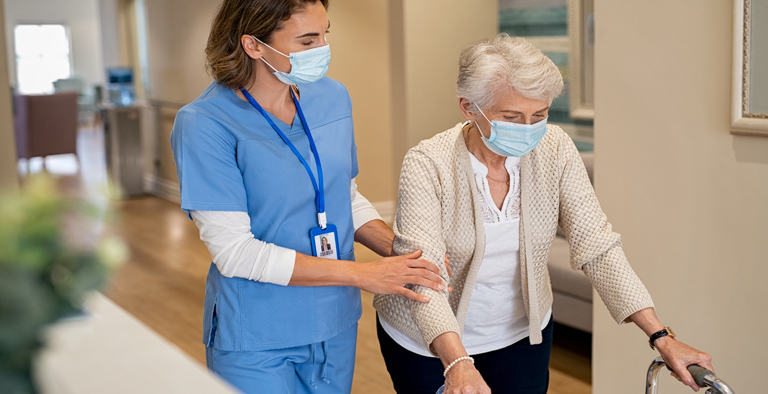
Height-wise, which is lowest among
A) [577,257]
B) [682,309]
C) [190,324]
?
[190,324]

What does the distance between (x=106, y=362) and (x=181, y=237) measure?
21.4ft

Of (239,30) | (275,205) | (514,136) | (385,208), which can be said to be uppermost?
(239,30)

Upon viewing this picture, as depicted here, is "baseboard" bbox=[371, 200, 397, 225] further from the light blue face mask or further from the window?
the window

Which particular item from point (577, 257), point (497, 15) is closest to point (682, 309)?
point (577, 257)

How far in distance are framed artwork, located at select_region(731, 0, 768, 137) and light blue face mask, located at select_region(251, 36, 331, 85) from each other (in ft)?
3.52

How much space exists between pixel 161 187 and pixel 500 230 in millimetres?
7982

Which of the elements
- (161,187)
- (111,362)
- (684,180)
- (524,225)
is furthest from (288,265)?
(161,187)

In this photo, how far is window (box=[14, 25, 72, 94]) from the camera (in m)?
18.7

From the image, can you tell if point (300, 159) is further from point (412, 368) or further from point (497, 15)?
point (497, 15)

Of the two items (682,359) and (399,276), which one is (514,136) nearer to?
(399,276)

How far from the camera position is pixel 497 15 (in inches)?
214

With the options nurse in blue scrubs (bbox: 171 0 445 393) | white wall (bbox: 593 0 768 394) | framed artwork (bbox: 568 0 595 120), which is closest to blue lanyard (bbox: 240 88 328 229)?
nurse in blue scrubs (bbox: 171 0 445 393)

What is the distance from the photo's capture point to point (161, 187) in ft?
30.0

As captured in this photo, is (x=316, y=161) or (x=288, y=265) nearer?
(x=288, y=265)
